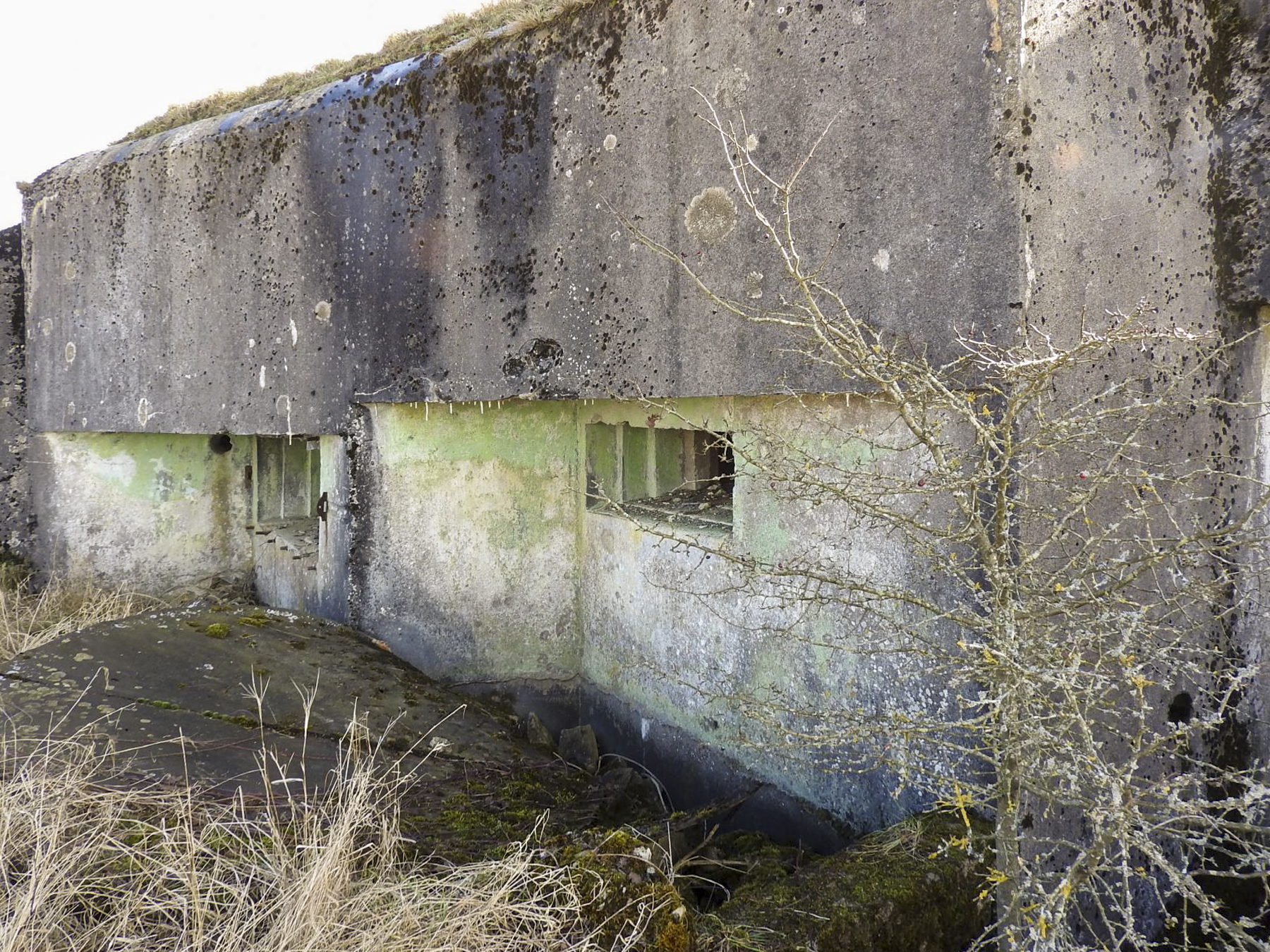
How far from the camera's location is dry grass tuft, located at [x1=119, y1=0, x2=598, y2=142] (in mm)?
3842

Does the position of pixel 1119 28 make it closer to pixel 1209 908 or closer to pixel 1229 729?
pixel 1229 729

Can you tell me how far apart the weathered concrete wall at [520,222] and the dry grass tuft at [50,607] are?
1.03m

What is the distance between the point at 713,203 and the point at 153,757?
8.47 feet

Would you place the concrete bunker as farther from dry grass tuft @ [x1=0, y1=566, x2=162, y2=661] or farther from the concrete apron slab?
the concrete apron slab

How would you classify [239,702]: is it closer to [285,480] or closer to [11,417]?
[285,480]

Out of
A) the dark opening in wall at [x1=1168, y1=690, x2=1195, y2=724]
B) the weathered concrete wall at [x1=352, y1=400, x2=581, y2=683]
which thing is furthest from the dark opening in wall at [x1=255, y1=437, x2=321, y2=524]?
the dark opening in wall at [x1=1168, y1=690, x2=1195, y2=724]

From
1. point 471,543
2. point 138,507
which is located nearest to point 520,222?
point 471,543

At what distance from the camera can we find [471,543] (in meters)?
4.44

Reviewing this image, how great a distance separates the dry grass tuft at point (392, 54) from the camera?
3842mm

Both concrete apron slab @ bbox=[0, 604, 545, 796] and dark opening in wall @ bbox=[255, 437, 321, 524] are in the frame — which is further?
dark opening in wall @ bbox=[255, 437, 321, 524]

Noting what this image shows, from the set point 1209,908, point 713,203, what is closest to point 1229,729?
point 1209,908

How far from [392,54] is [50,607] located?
3.69m

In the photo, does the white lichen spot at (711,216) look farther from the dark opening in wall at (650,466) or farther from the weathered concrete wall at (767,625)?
the dark opening in wall at (650,466)

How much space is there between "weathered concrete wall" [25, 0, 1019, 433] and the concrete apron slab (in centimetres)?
113
